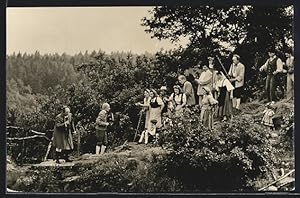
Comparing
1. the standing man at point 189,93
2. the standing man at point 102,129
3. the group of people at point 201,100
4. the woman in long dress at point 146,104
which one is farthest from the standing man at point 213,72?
the standing man at point 102,129

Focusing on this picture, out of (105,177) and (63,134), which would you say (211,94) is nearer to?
(105,177)

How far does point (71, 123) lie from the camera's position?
11.3ft

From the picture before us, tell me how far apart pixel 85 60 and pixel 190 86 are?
2.05ft

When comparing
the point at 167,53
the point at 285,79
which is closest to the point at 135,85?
the point at 167,53

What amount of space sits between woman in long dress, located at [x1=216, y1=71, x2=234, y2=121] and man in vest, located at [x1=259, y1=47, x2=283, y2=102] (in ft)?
0.69

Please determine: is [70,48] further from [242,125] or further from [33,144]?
[242,125]

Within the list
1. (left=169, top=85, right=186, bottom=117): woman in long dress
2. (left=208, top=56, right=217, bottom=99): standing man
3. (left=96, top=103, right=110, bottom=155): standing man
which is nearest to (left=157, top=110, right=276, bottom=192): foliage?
(left=169, top=85, right=186, bottom=117): woman in long dress

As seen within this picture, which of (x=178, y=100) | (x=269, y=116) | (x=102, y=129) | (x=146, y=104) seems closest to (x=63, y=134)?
(x=102, y=129)

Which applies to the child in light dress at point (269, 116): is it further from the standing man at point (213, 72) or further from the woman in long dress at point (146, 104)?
the woman in long dress at point (146, 104)

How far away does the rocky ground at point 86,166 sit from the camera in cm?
341

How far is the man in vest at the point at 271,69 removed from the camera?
340 cm

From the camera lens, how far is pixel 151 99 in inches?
136

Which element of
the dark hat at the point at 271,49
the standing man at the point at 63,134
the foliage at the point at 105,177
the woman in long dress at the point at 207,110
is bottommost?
the foliage at the point at 105,177

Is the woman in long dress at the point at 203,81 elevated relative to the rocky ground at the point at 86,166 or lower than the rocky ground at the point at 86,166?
elevated
